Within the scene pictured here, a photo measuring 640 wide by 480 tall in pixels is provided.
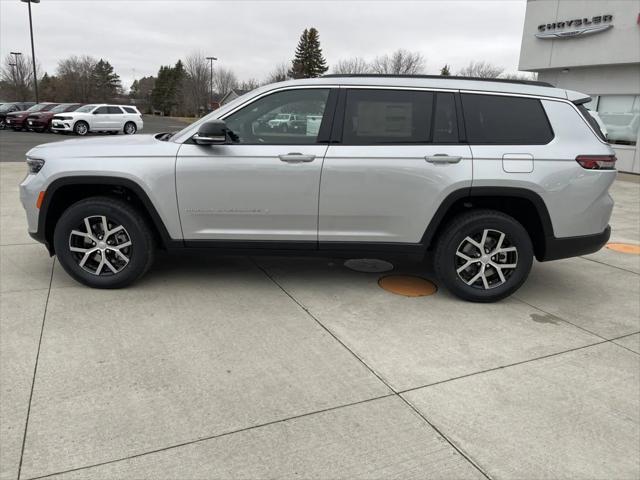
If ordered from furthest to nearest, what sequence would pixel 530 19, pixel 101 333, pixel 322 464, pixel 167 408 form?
pixel 530 19 < pixel 101 333 < pixel 167 408 < pixel 322 464

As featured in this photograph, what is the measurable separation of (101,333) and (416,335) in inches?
88.8

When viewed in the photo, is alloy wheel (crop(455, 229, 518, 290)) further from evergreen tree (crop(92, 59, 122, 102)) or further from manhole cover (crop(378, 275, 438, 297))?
evergreen tree (crop(92, 59, 122, 102))

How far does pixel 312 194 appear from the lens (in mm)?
4164

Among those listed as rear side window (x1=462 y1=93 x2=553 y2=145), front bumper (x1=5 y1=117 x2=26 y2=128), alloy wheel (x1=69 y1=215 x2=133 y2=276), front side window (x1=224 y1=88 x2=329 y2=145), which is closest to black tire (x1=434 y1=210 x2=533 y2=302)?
rear side window (x1=462 y1=93 x2=553 y2=145)

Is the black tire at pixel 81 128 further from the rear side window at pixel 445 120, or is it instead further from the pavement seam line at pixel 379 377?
the rear side window at pixel 445 120

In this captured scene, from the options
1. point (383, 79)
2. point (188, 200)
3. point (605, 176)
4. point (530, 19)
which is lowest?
point (188, 200)

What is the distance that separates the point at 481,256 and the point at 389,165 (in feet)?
3.71

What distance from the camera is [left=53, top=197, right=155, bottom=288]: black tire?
4227 millimetres

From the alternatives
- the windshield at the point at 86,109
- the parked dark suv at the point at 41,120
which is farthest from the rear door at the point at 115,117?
the parked dark suv at the point at 41,120

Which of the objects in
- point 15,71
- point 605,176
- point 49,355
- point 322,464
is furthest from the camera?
point 15,71

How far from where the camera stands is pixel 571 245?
4.26 meters

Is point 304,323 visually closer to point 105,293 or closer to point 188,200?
point 188,200

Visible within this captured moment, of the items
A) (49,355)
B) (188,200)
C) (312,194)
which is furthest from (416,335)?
(49,355)

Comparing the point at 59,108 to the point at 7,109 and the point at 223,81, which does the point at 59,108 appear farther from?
the point at 223,81
